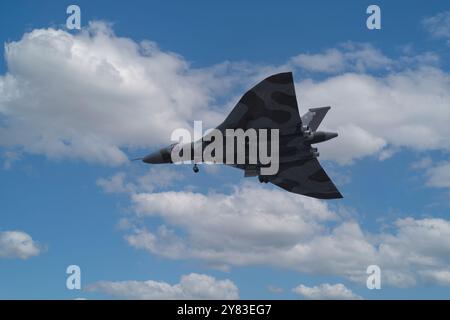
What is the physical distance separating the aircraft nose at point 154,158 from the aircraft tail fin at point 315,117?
57.1ft

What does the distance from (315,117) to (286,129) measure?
15.4ft

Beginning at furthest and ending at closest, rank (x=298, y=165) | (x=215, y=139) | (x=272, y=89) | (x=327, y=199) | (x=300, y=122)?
(x=327, y=199) → (x=298, y=165) → (x=215, y=139) → (x=300, y=122) → (x=272, y=89)

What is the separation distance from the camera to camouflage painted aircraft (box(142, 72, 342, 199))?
45.0 metres

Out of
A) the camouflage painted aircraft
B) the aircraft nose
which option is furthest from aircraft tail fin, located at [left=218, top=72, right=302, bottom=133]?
the aircraft nose

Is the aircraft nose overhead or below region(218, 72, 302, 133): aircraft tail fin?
below

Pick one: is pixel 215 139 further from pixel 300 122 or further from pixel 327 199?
pixel 327 199

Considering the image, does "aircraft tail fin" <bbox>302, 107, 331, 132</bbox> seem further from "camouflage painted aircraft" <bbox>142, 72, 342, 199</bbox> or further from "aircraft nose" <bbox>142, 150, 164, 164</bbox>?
"aircraft nose" <bbox>142, 150, 164, 164</bbox>

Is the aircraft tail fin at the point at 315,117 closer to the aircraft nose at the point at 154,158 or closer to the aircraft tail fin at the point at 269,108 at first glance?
the aircraft tail fin at the point at 269,108

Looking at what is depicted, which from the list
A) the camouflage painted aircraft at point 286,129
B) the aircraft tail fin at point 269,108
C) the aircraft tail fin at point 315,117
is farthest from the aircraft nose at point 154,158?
the aircraft tail fin at point 315,117

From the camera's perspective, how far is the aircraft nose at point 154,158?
186 feet

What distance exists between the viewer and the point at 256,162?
57.5 metres
